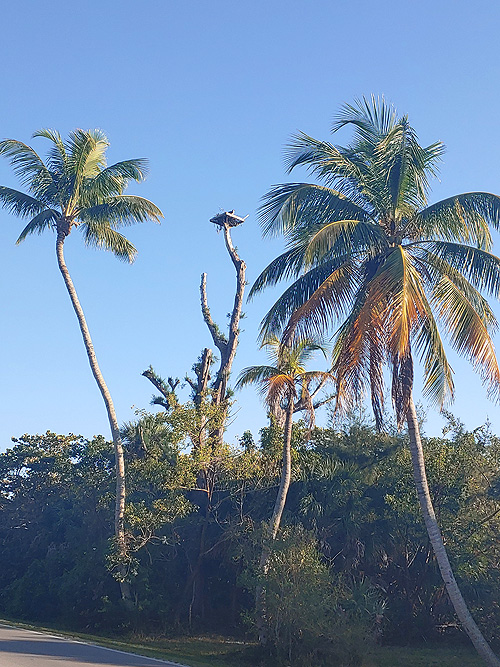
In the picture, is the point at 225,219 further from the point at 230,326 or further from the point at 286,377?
the point at 286,377

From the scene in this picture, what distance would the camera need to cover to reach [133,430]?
2606 cm

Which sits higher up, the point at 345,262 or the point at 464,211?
the point at 464,211

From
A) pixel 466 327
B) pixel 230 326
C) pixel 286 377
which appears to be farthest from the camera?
pixel 230 326

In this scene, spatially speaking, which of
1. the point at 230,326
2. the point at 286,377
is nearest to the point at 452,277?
the point at 286,377

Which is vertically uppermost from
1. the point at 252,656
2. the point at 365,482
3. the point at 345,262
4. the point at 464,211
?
the point at 464,211

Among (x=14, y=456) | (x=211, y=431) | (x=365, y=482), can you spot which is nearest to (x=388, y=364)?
(x=365, y=482)

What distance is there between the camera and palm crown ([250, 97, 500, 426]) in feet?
49.2

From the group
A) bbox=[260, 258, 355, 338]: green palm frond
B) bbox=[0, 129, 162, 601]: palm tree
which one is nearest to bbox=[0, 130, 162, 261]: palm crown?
bbox=[0, 129, 162, 601]: palm tree

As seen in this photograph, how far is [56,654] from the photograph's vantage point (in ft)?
50.8

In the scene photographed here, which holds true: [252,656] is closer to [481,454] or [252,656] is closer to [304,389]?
[304,389]

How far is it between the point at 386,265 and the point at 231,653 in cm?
1154

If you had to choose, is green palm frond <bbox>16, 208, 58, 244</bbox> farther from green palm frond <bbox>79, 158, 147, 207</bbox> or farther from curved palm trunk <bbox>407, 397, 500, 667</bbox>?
curved palm trunk <bbox>407, 397, 500, 667</bbox>

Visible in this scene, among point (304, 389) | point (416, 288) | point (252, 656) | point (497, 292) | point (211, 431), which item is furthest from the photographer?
point (211, 431)

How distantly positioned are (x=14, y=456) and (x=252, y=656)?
75.9 ft
